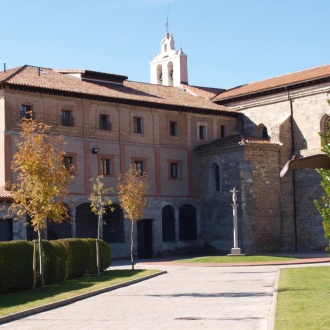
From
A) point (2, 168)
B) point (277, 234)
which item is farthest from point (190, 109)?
point (2, 168)

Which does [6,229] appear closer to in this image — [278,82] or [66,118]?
[66,118]

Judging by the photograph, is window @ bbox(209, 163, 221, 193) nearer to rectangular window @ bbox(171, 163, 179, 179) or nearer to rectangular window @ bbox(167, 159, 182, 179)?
rectangular window @ bbox(167, 159, 182, 179)

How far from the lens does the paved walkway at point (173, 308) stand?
14477 millimetres

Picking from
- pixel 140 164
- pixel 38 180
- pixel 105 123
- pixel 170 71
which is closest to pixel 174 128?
pixel 140 164

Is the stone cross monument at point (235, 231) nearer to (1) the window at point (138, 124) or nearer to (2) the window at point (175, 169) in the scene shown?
(2) the window at point (175, 169)

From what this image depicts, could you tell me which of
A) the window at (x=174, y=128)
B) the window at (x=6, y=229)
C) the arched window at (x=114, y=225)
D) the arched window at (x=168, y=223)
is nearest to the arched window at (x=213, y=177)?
the arched window at (x=168, y=223)

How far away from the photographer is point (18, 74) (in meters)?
44.7

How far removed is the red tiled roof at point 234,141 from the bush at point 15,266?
2555 cm

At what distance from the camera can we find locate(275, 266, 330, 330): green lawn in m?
13.1

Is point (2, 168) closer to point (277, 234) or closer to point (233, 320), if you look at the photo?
point (277, 234)

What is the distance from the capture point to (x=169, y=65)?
6178 centimetres

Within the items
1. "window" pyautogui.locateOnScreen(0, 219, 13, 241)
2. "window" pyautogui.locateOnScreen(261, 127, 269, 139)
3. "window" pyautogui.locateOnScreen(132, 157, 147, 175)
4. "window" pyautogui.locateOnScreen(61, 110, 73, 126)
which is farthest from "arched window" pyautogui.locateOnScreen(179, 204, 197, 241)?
"window" pyautogui.locateOnScreen(0, 219, 13, 241)

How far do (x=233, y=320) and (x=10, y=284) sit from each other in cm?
962

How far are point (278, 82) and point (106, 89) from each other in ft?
39.4
